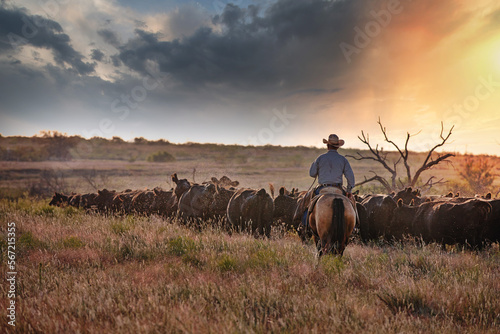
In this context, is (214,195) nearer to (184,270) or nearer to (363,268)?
(184,270)

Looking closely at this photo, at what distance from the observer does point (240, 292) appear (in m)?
4.30

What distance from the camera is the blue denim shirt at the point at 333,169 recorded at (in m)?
6.83

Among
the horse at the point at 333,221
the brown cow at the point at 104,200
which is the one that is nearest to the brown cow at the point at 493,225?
the horse at the point at 333,221

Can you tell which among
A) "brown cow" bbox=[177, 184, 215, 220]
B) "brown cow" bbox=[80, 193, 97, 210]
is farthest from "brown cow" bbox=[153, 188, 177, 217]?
"brown cow" bbox=[80, 193, 97, 210]

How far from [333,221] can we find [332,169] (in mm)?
1448

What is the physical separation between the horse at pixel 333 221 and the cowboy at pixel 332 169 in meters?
0.66

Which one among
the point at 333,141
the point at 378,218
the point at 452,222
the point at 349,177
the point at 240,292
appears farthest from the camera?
the point at 378,218

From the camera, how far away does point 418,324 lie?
352 cm

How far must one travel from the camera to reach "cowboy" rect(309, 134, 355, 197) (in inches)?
269

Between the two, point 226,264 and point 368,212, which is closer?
point 226,264

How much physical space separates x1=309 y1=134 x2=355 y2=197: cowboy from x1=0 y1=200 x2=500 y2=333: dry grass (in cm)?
166

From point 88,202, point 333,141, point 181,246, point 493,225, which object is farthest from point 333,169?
point 88,202

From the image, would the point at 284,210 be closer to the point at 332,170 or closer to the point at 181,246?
the point at 332,170

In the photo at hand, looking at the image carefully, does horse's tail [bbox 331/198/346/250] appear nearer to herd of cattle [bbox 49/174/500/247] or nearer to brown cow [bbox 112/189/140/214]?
herd of cattle [bbox 49/174/500/247]
